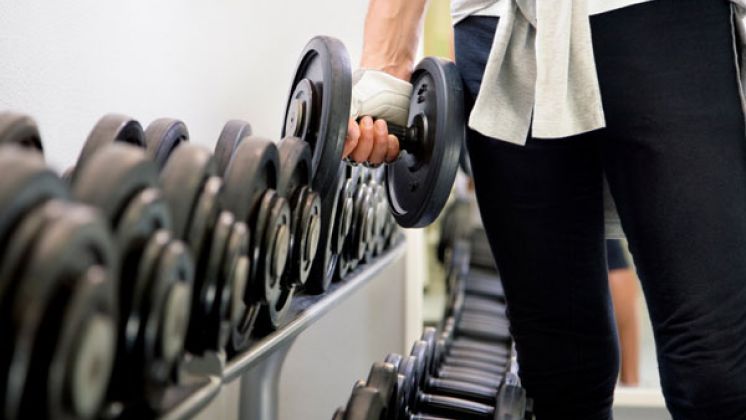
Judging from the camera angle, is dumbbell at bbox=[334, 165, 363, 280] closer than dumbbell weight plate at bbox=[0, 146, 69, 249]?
No

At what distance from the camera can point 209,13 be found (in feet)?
4.39

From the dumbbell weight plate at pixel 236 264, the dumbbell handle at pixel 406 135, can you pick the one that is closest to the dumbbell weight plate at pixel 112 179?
the dumbbell weight plate at pixel 236 264

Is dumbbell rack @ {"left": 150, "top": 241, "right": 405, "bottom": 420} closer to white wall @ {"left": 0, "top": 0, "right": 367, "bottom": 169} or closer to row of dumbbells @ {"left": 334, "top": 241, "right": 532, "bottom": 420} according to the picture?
row of dumbbells @ {"left": 334, "top": 241, "right": 532, "bottom": 420}

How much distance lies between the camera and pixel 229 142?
893mm

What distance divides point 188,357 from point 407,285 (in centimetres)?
179

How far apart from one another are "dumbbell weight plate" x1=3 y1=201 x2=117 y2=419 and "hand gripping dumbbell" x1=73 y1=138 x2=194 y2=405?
0.14ft

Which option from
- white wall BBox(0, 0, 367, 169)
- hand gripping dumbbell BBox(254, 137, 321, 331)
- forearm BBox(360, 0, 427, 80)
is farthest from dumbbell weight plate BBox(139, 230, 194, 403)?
forearm BBox(360, 0, 427, 80)

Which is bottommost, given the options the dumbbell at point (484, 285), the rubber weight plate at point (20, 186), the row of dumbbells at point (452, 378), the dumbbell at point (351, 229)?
the dumbbell at point (484, 285)

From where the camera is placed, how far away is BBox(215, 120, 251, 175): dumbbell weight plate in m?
0.88

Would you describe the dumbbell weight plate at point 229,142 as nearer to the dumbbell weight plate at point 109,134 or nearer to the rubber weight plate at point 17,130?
the dumbbell weight plate at point 109,134

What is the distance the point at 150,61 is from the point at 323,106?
13.6 inches

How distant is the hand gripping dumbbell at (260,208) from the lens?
0.68 metres

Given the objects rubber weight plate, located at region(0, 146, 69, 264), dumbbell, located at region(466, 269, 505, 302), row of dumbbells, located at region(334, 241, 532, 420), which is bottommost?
dumbbell, located at region(466, 269, 505, 302)

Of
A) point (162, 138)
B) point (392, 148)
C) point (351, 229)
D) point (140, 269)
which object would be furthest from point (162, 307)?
point (351, 229)
